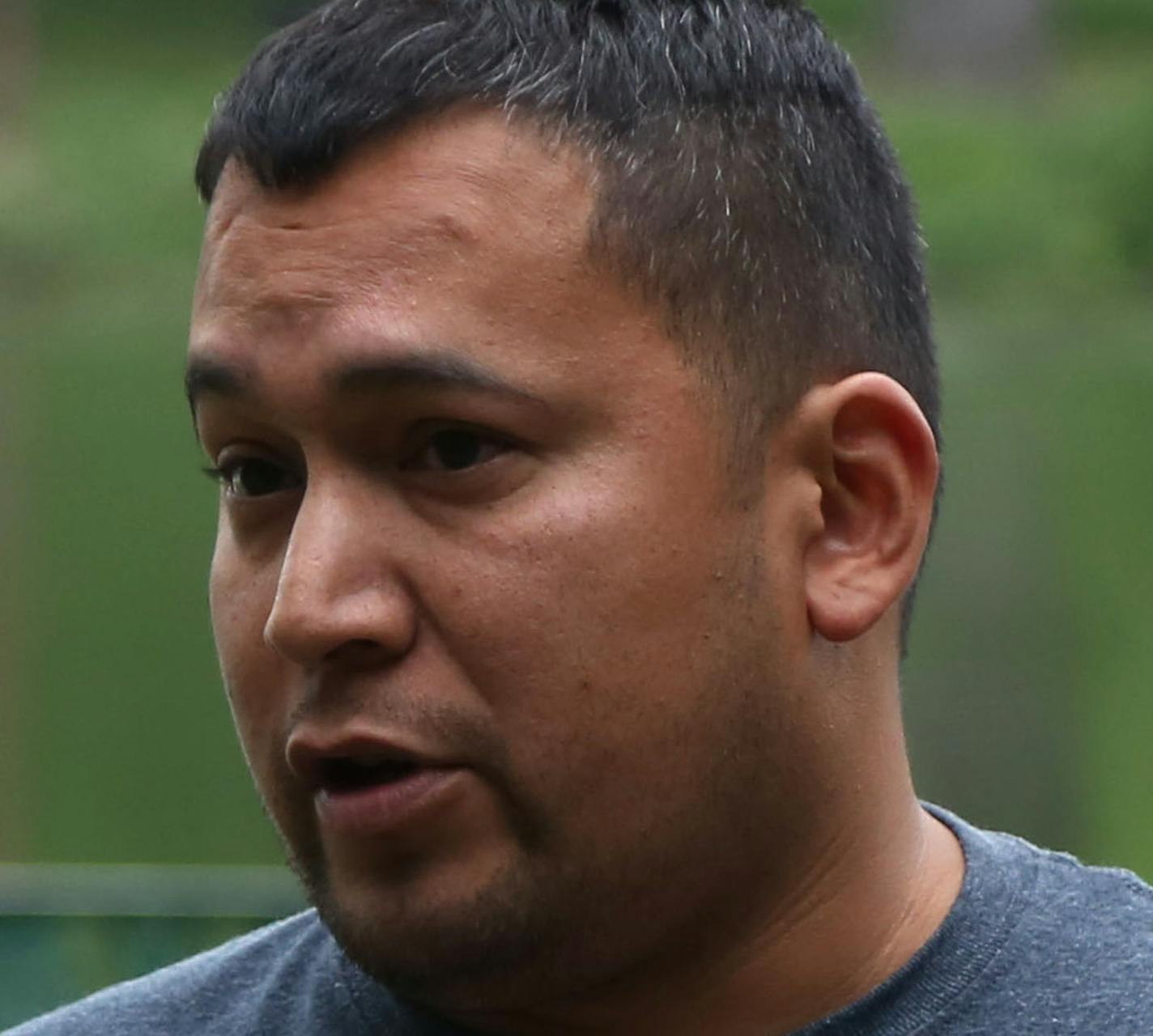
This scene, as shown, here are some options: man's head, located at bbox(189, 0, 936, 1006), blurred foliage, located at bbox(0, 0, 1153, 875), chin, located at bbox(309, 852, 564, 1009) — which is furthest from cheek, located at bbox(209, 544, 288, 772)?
blurred foliage, located at bbox(0, 0, 1153, 875)

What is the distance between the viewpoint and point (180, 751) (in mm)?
6727

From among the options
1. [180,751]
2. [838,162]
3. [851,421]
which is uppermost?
[838,162]

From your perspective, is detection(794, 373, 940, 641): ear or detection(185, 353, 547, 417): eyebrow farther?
detection(794, 373, 940, 641): ear

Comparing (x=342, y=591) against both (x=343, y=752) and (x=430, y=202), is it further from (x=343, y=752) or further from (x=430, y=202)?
(x=430, y=202)

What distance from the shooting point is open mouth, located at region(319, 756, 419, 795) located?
60.2 inches

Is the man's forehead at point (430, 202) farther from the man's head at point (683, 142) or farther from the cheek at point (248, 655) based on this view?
the cheek at point (248, 655)

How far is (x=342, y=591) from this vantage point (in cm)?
150

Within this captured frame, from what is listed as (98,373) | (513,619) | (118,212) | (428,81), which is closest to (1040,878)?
(513,619)

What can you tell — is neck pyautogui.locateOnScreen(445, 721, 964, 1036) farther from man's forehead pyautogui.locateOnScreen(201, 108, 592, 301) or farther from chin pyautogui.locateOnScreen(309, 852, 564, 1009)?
man's forehead pyautogui.locateOnScreen(201, 108, 592, 301)

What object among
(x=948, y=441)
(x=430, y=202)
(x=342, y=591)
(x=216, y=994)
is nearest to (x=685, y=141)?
(x=430, y=202)

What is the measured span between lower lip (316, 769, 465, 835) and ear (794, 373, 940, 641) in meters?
0.29

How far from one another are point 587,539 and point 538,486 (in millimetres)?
50

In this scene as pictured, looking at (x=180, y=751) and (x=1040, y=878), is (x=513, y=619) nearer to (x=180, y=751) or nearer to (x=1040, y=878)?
(x=1040, y=878)

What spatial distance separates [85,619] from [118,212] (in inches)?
66.3
